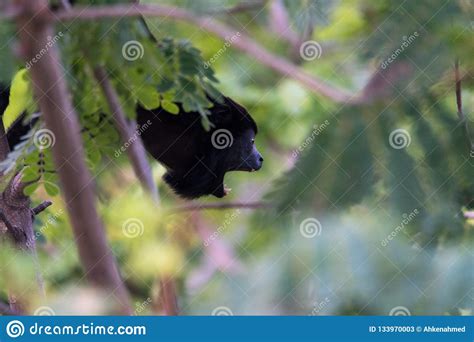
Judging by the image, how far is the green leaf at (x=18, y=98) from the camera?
1812 mm

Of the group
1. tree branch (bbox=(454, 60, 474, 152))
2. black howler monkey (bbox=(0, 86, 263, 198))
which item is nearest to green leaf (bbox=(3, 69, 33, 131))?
black howler monkey (bbox=(0, 86, 263, 198))

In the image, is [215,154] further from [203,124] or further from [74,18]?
[74,18]

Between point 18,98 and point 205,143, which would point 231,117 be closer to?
point 205,143

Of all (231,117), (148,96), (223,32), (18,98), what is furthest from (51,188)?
(223,32)

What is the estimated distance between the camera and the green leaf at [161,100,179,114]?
193cm

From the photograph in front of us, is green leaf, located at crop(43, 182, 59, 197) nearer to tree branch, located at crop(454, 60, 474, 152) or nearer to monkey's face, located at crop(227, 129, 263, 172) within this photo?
monkey's face, located at crop(227, 129, 263, 172)

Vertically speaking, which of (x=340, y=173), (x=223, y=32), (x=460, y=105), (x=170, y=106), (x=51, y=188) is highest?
(x=170, y=106)

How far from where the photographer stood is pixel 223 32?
56.3 inches

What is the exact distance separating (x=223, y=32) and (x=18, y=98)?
2.51 feet

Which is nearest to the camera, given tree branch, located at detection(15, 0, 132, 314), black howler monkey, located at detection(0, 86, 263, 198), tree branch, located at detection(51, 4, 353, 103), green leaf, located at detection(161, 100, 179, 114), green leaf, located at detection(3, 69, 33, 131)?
tree branch, located at detection(15, 0, 132, 314)

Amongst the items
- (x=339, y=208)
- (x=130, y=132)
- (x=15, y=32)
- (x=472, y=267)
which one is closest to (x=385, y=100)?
(x=339, y=208)

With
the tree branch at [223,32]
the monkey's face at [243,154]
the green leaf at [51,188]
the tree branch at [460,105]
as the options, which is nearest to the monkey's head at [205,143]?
the monkey's face at [243,154]

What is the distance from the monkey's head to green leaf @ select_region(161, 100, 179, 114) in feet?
0.23

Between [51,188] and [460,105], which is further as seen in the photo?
[51,188]
